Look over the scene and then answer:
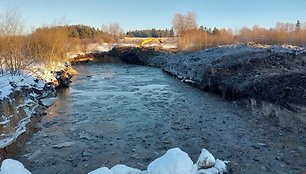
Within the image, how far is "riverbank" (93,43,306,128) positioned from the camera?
39.6ft

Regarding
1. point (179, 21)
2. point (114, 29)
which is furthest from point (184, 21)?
point (114, 29)

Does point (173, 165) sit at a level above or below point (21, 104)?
above

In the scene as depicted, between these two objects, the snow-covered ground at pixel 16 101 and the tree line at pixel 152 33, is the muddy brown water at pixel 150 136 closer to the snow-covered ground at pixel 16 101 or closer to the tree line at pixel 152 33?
the snow-covered ground at pixel 16 101

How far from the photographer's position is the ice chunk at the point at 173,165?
5070 millimetres

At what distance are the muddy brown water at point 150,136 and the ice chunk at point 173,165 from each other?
2.49m

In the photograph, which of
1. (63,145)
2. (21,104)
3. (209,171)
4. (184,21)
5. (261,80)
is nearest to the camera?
(209,171)

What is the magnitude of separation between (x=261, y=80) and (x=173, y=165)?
438 inches

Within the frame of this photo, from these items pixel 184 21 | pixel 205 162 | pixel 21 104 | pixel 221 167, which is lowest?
pixel 21 104

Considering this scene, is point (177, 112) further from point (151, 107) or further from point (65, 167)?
point (65, 167)

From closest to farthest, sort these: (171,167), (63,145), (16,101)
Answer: (171,167) < (63,145) < (16,101)

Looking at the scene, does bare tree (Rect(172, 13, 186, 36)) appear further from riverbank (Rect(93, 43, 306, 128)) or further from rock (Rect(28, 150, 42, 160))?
rock (Rect(28, 150, 42, 160))

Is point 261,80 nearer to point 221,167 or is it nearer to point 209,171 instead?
point 221,167

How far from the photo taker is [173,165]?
16.8 feet

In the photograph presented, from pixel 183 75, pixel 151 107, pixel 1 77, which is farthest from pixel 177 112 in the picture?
pixel 183 75
